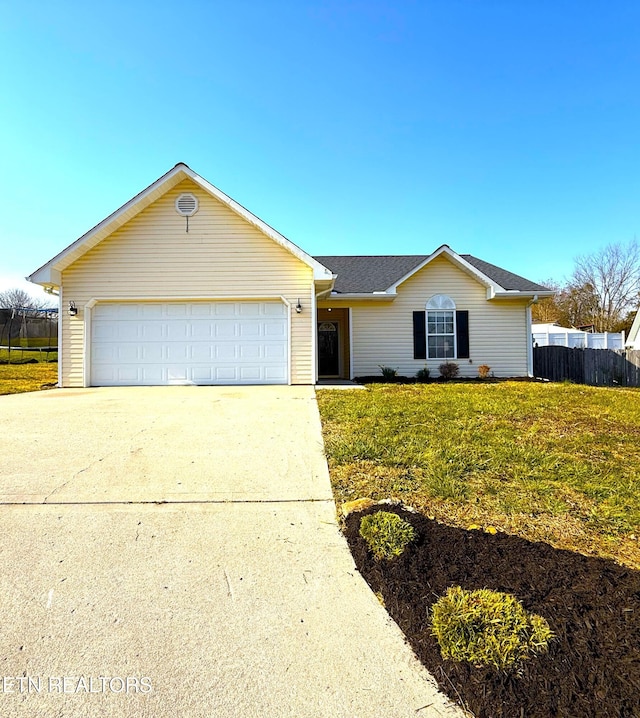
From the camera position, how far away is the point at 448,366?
1364 cm

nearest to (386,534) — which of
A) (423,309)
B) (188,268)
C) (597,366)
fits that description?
(188,268)

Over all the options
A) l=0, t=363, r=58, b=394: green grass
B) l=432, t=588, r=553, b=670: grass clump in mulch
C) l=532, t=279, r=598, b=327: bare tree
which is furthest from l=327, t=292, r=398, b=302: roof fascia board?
l=532, t=279, r=598, b=327: bare tree

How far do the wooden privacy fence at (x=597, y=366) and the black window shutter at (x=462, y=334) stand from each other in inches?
159

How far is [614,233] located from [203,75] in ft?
121

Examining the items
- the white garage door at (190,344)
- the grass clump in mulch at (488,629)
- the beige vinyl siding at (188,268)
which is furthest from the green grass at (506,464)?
the beige vinyl siding at (188,268)

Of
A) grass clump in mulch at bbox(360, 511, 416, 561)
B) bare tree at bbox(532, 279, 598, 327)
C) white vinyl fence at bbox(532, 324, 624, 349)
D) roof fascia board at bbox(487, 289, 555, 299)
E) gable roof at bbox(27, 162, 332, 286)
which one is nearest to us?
grass clump in mulch at bbox(360, 511, 416, 561)

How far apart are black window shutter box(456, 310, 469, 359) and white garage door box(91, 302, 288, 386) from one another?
20.5 feet

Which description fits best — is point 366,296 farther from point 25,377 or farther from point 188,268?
point 25,377

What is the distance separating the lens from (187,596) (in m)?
2.39

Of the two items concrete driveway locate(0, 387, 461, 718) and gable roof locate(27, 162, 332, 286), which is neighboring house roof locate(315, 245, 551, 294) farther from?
concrete driveway locate(0, 387, 461, 718)

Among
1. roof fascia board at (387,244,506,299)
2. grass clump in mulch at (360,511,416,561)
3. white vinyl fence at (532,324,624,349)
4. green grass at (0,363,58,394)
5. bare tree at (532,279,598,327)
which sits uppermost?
bare tree at (532,279,598,327)

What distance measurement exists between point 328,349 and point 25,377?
1098 centimetres

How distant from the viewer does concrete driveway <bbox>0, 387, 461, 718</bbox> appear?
175cm

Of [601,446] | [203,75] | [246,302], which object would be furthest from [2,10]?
[601,446]
